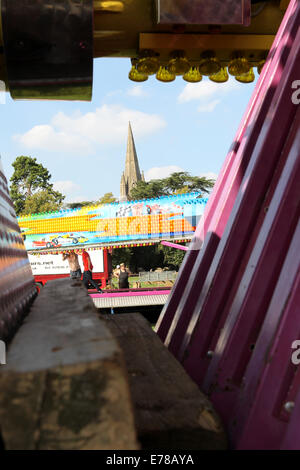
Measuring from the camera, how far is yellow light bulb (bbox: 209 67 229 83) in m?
2.98

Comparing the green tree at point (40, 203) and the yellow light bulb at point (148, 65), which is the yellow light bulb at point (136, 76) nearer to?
the yellow light bulb at point (148, 65)

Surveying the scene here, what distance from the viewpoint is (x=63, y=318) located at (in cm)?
70

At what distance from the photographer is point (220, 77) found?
3021mm

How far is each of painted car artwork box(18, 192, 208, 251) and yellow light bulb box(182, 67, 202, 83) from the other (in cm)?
1666

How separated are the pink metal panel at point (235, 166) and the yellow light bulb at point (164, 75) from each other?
1153 millimetres

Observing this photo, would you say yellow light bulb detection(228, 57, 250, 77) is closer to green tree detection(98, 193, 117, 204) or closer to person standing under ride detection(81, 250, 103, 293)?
person standing under ride detection(81, 250, 103, 293)

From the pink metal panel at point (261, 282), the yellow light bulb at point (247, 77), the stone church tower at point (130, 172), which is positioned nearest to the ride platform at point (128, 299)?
the yellow light bulb at point (247, 77)

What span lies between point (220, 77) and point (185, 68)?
468 mm

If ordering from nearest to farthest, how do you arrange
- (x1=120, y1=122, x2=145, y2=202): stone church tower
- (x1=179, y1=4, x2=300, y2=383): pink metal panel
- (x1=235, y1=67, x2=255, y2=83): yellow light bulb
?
1. (x1=179, y1=4, x2=300, y2=383): pink metal panel
2. (x1=235, y1=67, x2=255, y2=83): yellow light bulb
3. (x1=120, y1=122, x2=145, y2=202): stone church tower

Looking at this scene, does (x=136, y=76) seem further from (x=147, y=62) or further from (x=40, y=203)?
(x=40, y=203)

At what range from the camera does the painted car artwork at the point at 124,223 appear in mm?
20000

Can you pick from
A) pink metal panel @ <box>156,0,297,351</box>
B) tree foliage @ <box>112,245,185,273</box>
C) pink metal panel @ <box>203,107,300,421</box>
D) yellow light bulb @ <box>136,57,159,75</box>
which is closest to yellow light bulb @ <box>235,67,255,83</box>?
yellow light bulb @ <box>136,57,159,75</box>
